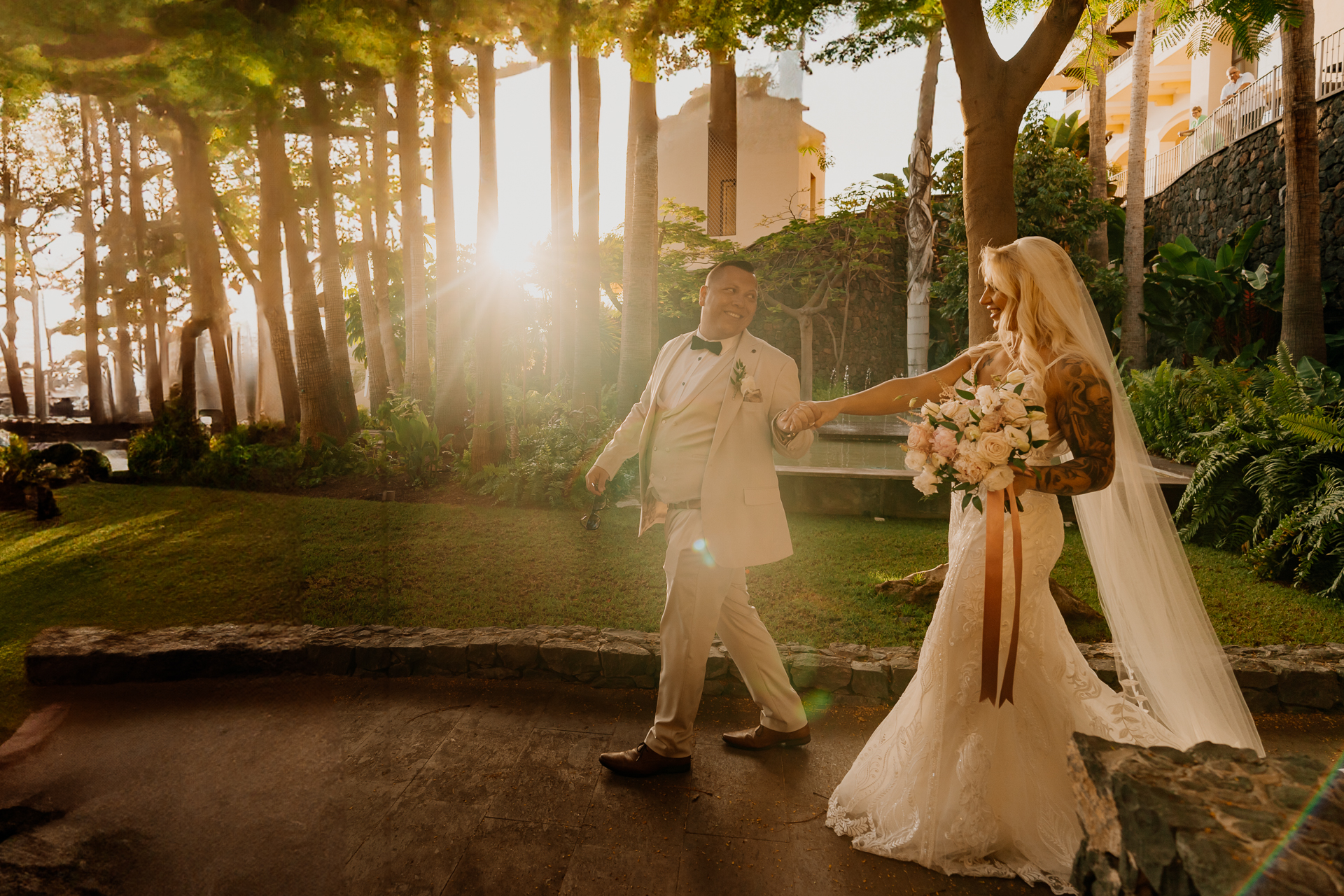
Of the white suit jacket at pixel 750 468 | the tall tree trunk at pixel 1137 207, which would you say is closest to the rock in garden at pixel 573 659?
the white suit jacket at pixel 750 468

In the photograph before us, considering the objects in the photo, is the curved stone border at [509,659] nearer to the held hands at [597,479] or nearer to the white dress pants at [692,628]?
the white dress pants at [692,628]

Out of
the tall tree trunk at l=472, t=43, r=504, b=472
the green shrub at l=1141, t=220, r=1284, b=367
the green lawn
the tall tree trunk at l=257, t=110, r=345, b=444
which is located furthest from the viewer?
the green shrub at l=1141, t=220, r=1284, b=367

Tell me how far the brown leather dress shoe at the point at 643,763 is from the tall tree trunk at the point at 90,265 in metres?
24.9

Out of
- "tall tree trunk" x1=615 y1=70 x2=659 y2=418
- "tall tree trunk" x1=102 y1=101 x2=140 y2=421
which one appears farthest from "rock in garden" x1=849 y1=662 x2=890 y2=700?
"tall tree trunk" x1=102 y1=101 x2=140 y2=421

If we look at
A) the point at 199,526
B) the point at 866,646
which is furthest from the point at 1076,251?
the point at 199,526

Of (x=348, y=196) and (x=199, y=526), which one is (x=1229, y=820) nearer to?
(x=199, y=526)

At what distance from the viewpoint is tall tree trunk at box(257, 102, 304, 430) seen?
11.9 meters

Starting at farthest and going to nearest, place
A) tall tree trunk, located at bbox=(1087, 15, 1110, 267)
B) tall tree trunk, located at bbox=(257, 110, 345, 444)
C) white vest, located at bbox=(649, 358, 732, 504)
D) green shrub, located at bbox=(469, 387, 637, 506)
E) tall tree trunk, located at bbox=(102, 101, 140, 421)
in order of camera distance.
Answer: tall tree trunk, located at bbox=(102, 101, 140, 421)
tall tree trunk, located at bbox=(1087, 15, 1110, 267)
tall tree trunk, located at bbox=(257, 110, 345, 444)
green shrub, located at bbox=(469, 387, 637, 506)
white vest, located at bbox=(649, 358, 732, 504)

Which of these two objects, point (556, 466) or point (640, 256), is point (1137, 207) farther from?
point (556, 466)

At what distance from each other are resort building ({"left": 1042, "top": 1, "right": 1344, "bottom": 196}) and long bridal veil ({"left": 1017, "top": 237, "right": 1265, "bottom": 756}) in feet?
42.6

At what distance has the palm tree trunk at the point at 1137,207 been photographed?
51.4 feet

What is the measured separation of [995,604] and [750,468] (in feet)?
3.87

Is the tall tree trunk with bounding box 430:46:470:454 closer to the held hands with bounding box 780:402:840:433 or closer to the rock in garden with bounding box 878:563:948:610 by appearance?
the rock in garden with bounding box 878:563:948:610

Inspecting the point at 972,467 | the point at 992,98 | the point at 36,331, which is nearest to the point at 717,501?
the point at 972,467
